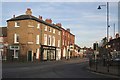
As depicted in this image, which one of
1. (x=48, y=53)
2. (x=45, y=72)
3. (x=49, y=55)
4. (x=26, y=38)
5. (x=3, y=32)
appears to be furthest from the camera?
(x=49, y=55)

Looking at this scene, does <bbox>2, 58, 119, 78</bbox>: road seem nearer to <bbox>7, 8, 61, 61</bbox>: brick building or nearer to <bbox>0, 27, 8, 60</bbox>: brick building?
<bbox>0, 27, 8, 60</bbox>: brick building

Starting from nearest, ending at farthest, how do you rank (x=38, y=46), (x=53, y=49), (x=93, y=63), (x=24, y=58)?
(x=93, y=63) < (x=24, y=58) < (x=38, y=46) < (x=53, y=49)

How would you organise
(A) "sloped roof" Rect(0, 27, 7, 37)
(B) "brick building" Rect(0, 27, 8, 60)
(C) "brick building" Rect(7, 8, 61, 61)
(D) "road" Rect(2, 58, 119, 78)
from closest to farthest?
1. (D) "road" Rect(2, 58, 119, 78)
2. (B) "brick building" Rect(0, 27, 8, 60)
3. (C) "brick building" Rect(7, 8, 61, 61)
4. (A) "sloped roof" Rect(0, 27, 7, 37)

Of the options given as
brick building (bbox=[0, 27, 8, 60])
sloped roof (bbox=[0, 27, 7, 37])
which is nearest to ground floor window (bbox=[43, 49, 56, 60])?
brick building (bbox=[0, 27, 8, 60])

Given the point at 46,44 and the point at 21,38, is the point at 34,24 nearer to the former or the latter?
the point at 21,38

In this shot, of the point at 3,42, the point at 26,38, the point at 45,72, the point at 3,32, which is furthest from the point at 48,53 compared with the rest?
the point at 45,72

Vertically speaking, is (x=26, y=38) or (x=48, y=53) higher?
(x=26, y=38)

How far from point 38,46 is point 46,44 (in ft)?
17.8

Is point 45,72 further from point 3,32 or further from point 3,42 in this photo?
point 3,32

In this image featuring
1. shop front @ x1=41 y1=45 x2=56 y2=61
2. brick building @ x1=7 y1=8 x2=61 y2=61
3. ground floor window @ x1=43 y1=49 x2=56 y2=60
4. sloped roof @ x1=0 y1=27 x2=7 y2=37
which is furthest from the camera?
ground floor window @ x1=43 y1=49 x2=56 y2=60

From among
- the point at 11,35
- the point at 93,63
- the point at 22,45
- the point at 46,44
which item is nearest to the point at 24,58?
the point at 22,45

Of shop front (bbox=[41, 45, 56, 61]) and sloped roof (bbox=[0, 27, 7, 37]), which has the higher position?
sloped roof (bbox=[0, 27, 7, 37])

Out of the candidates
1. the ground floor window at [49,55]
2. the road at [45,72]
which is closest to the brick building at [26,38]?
the ground floor window at [49,55]

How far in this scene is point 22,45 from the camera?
5309 centimetres
